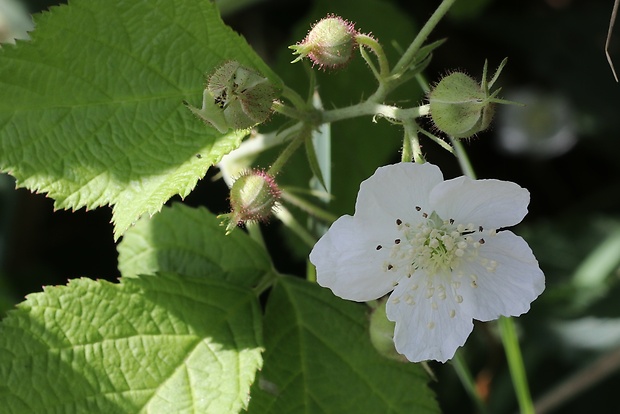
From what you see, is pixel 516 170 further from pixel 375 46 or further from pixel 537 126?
pixel 375 46

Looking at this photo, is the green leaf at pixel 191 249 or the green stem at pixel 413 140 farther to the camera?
the green leaf at pixel 191 249

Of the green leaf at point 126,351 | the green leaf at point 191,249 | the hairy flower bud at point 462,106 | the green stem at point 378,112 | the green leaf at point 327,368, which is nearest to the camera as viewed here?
the hairy flower bud at point 462,106

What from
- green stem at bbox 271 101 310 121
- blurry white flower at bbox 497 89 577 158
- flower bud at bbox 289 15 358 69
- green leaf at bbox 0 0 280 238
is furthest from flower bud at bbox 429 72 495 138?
blurry white flower at bbox 497 89 577 158

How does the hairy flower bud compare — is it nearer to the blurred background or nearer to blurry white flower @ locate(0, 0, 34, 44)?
the blurred background

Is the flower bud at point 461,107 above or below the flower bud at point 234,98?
below

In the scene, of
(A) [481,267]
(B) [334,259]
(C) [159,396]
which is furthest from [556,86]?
(C) [159,396]

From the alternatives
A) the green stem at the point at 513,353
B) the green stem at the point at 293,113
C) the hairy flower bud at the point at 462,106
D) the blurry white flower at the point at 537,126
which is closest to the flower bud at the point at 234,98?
the green stem at the point at 293,113

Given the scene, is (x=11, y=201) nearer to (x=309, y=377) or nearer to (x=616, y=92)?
(x=309, y=377)

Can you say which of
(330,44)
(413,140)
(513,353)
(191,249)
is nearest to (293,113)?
(330,44)

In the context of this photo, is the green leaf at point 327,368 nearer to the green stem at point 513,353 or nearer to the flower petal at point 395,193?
the green stem at point 513,353
